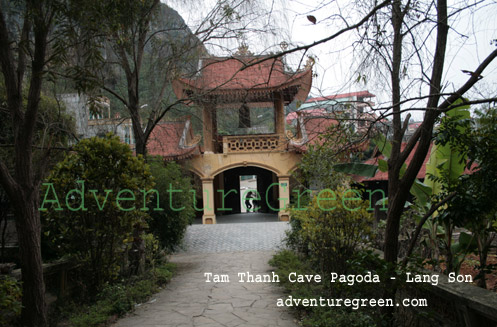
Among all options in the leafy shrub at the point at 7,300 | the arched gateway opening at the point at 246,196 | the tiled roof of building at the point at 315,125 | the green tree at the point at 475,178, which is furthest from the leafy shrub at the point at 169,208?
the arched gateway opening at the point at 246,196

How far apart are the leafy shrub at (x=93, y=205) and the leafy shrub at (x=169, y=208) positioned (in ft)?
11.9

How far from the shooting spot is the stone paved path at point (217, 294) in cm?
577

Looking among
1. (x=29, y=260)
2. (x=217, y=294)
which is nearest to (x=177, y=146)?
(x=217, y=294)

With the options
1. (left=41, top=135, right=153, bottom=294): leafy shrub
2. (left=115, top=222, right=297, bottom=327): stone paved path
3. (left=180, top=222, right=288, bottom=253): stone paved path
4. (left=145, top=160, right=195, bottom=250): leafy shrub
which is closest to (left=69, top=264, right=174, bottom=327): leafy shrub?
(left=115, top=222, right=297, bottom=327): stone paved path

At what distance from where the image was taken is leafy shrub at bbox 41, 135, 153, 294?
21.1 feet

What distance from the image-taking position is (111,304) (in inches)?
239

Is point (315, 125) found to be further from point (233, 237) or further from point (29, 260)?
point (233, 237)

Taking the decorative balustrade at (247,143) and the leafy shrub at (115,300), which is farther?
the decorative balustrade at (247,143)

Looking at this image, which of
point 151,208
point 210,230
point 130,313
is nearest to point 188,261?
point 151,208

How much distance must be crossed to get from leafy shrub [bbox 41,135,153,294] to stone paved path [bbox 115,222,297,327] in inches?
38.6

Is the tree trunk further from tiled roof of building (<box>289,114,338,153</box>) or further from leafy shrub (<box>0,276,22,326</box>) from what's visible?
tiled roof of building (<box>289,114,338,153</box>)

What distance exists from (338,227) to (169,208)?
5.38 m

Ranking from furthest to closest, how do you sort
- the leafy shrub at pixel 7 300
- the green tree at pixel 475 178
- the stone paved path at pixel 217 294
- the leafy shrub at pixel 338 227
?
1. the leafy shrub at pixel 338 227
2. the stone paved path at pixel 217 294
3. the leafy shrub at pixel 7 300
4. the green tree at pixel 475 178

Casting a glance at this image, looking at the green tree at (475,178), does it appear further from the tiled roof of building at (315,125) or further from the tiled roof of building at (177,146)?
the tiled roof of building at (177,146)
